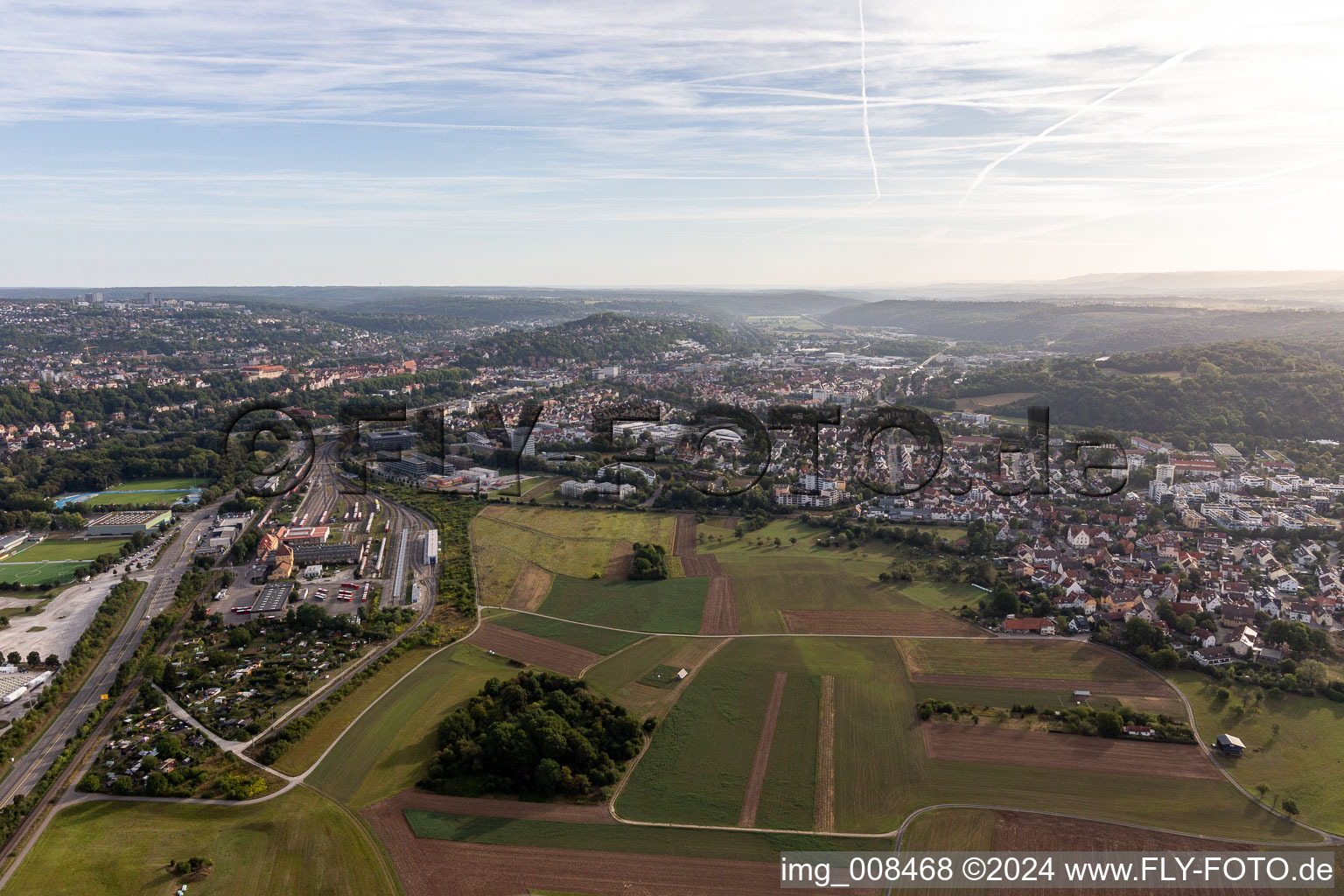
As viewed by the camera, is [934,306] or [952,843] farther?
[934,306]

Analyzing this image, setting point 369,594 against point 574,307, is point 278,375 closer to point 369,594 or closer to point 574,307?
point 369,594

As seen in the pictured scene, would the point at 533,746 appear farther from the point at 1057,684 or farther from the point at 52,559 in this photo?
the point at 52,559

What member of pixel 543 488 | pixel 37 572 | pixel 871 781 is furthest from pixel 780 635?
pixel 37 572

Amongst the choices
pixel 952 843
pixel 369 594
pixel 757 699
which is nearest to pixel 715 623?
pixel 757 699

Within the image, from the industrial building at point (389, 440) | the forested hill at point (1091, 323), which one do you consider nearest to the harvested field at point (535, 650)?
the industrial building at point (389, 440)

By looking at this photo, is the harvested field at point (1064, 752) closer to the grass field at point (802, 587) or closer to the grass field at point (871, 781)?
the grass field at point (871, 781)

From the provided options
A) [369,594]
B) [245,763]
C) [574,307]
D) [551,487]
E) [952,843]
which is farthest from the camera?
[574,307]
